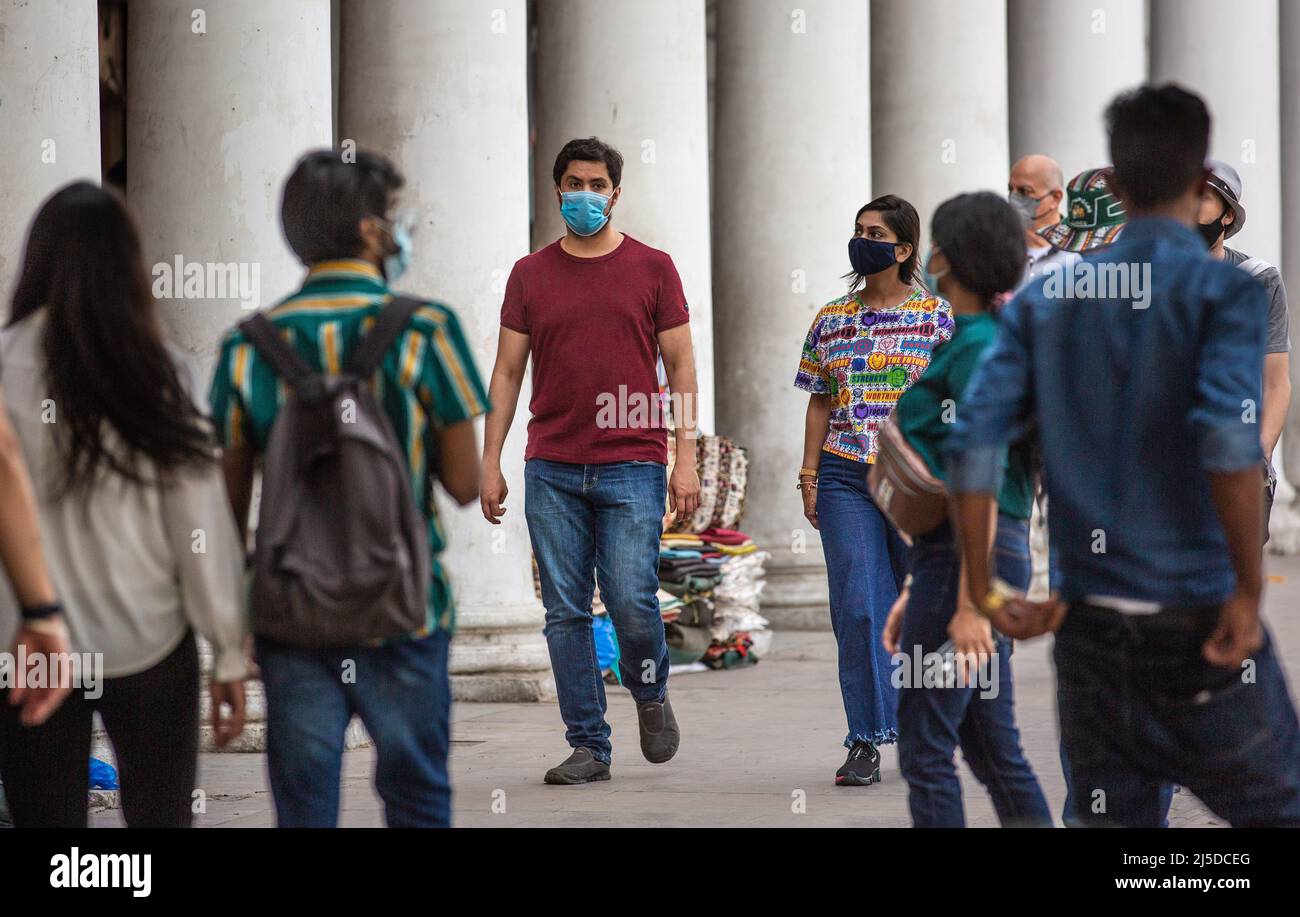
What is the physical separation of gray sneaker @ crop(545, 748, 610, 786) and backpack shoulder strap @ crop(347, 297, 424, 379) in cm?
Result: 336

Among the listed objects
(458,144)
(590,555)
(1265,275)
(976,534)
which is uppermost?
(458,144)

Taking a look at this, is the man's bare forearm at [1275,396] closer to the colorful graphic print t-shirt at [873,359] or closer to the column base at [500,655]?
the colorful graphic print t-shirt at [873,359]

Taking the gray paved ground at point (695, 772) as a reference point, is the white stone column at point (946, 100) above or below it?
above

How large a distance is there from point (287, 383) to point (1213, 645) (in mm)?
1725

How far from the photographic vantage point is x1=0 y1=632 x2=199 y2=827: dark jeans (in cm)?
376

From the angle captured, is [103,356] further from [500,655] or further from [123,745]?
[500,655]

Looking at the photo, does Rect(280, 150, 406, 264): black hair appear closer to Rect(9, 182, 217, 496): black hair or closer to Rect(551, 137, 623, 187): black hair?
Rect(9, 182, 217, 496): black hair

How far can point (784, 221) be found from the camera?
12211 mm

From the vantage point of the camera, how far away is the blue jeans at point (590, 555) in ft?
22.2

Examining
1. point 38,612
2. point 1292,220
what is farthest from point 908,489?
point 1292,220

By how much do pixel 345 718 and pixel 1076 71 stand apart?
12.2 meters

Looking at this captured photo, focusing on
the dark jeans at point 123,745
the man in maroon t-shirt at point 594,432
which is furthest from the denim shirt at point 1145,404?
the man in maroon t-shirt at point 594,432

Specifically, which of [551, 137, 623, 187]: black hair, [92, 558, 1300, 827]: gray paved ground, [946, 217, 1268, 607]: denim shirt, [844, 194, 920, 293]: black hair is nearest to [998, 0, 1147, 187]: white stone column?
[92, 558, 1300, 827]: gray paved ground

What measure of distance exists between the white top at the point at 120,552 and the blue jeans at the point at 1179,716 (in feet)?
5.16
